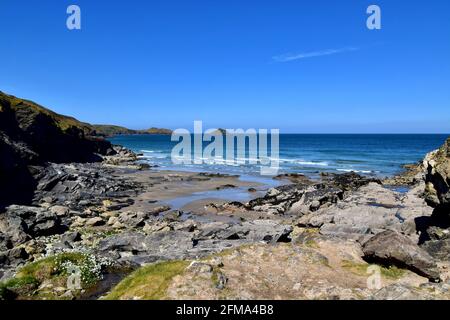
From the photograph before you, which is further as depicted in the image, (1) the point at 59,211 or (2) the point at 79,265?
(1) the point at 59,211

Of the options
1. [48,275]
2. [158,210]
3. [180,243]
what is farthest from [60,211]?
[48,275]

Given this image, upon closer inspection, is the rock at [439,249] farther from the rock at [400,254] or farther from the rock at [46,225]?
the rock at [46,225]

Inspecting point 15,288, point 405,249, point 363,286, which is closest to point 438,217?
point 405,249

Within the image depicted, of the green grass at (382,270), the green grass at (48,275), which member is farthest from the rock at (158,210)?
the green grass at (382,270)

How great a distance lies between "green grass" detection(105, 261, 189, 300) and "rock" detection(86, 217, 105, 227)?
72.6 ft

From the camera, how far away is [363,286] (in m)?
13.8

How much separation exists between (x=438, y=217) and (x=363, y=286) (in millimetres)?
12107

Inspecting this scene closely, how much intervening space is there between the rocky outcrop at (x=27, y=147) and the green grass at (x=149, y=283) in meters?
33.3

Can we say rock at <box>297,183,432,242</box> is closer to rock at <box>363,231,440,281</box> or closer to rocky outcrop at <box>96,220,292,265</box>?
rocky outcrop at <box>96,220,292,265</box>

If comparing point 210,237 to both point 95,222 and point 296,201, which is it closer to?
point 95,222

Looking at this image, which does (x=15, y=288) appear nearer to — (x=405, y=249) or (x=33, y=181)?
(x=405, y=249)

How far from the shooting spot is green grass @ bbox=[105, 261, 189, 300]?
39.9 ft

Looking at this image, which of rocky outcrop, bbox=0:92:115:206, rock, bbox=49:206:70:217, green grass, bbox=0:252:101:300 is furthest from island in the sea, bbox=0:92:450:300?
rocky outcrop, bbox=0:92:115:206

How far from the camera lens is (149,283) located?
12.9 meters
